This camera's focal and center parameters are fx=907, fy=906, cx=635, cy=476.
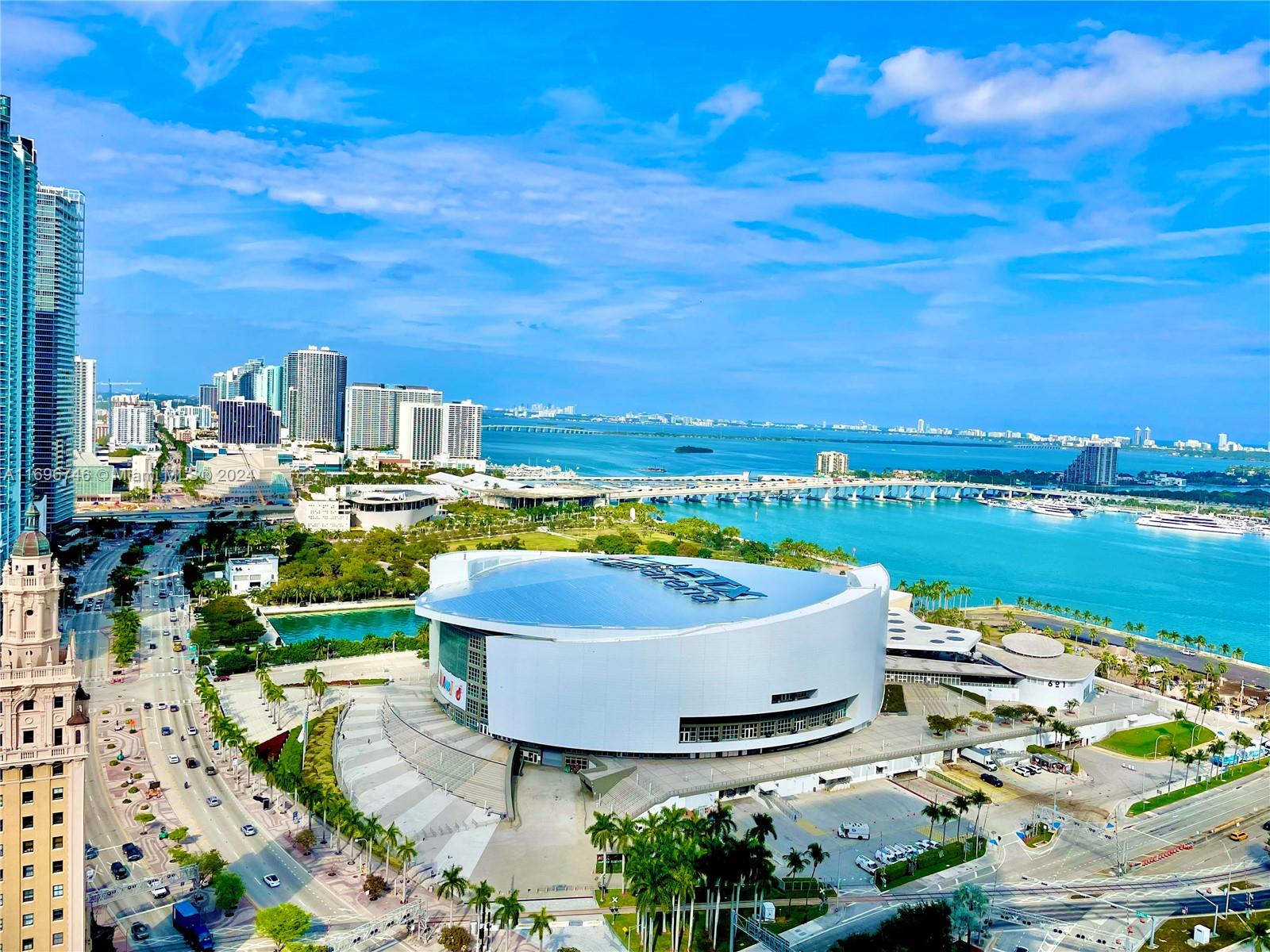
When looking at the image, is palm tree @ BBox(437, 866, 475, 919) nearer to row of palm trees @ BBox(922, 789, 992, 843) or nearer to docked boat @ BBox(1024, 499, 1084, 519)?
row of palm trees @ BBox(922, 789, 992, 843)

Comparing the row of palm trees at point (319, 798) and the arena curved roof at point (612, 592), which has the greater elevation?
the arena curved roof at point (612, 592)

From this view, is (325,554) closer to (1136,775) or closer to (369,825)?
(369,825)

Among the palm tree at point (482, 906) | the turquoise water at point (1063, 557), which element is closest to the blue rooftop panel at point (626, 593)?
the palm tree at point (482, 906)

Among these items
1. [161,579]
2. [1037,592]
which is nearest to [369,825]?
[161,579]

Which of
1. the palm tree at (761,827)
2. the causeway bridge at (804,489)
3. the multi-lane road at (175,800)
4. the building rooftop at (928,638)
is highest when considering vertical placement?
the causeway bridge at (804,489)

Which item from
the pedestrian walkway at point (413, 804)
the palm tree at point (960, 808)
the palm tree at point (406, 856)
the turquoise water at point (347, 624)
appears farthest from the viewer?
the turquoise water at point (347, 624)

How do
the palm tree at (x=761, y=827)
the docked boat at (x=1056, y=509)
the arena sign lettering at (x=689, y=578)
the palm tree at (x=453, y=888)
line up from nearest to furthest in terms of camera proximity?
the palm tree at (x=453, y=888)
the palm tree at (x=761, y=827)
the arena sign lettering at (x=689, y=578)
the docked boat at (x=1056, y=509)

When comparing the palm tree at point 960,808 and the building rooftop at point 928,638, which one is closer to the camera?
the palm tree at point 960,808

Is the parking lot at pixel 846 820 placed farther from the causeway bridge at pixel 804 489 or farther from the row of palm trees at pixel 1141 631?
the causeway bridge at pixel 804 489
